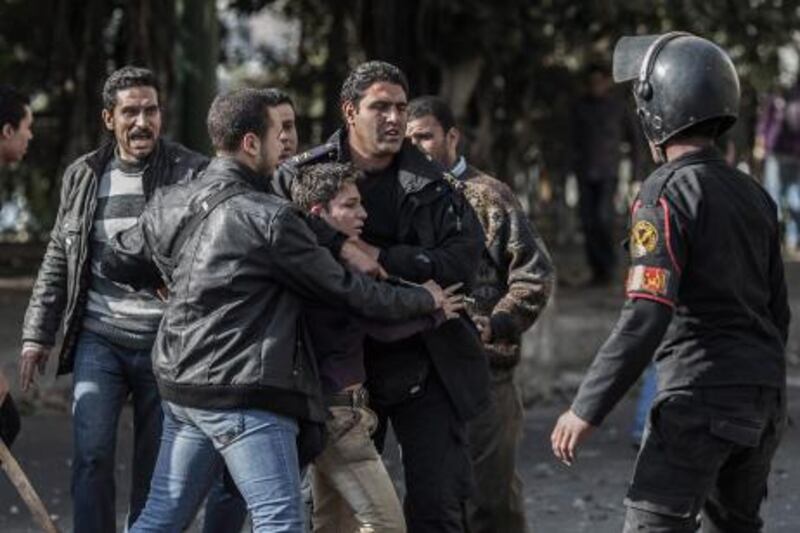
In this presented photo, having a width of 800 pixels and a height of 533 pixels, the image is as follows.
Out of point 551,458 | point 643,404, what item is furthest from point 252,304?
point 551,458

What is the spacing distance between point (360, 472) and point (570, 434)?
0.94 meters

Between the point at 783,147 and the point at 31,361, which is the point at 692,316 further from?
the point at 783,147

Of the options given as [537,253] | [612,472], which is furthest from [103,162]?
[612,472]

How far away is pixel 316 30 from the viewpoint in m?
15.9

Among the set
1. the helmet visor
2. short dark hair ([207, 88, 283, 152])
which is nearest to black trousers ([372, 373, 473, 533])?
short dark hair ([207, 88, 283, 152])

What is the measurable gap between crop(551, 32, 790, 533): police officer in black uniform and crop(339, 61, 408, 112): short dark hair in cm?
102

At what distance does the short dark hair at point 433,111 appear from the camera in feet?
22.5

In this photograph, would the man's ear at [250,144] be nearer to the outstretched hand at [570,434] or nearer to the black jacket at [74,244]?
the black jacket at [74,244]

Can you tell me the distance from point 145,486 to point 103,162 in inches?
44.5

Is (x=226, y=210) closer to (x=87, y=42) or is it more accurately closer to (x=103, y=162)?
(x=103, y=162)

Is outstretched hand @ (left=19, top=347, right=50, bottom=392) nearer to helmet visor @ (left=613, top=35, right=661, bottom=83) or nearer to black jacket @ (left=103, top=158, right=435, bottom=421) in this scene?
black jacket @ (left=103, top=158, right=435, bottom=421)

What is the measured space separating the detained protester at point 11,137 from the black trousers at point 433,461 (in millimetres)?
1265

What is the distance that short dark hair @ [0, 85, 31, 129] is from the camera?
6.62 meters

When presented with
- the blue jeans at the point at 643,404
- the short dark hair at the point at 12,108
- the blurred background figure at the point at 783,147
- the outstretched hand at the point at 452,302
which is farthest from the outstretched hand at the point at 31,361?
the blurred background figure at the point at 783,147
